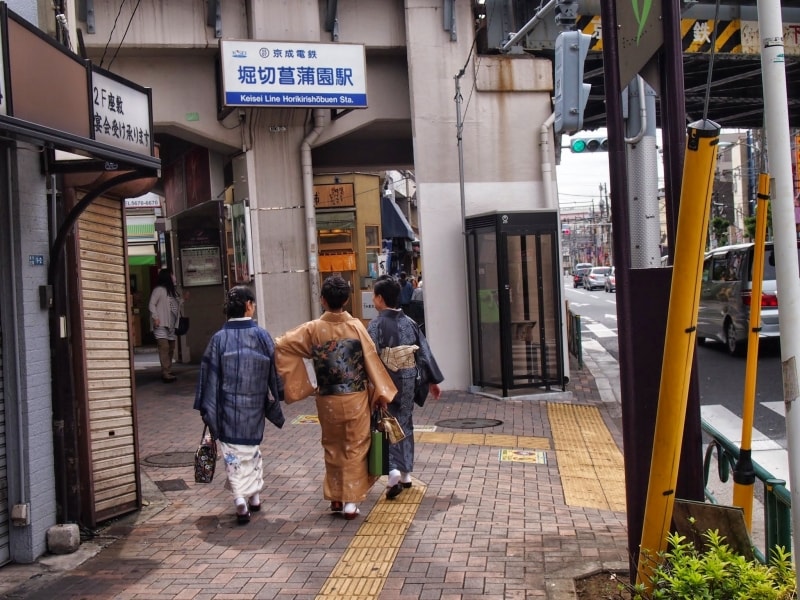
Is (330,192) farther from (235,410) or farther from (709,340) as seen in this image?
(235,410)

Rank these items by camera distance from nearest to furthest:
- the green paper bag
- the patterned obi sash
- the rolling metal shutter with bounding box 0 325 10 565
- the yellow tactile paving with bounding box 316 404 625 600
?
the yellow tactile paving with bounding box 316 404 625 600 < the rolling metal shutter with bounding box 0 325 10 565 < the patterned obi sash < the green paper bag

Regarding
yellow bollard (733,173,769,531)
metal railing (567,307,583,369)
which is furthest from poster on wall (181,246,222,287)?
yellow bollard (733,173,769,531)

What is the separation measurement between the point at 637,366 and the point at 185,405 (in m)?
8.68

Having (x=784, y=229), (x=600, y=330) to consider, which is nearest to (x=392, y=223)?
(x=600, y=330)

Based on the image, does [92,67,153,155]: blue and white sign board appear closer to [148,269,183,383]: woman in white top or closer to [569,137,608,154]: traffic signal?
[569,137,608,154]: traffic signal

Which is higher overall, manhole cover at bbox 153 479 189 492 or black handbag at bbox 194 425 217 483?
black handbag at bbox 194 425 217 483

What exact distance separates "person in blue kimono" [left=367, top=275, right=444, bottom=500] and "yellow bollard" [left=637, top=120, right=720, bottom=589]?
2851 millimetres

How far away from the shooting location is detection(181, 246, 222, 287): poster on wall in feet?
55.0

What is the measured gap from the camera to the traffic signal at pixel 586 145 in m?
11.6

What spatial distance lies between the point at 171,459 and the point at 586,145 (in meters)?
7.10

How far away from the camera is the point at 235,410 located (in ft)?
20.0

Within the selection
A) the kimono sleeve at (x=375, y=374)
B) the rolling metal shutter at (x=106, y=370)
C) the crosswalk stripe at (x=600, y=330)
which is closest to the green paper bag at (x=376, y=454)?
the kimono sleeve at (x=375, y=374)

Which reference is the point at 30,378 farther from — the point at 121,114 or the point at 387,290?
the point at 387,290

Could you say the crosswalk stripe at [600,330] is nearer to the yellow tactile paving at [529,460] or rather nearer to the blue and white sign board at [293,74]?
the yellow tactile paving at [529,460]
